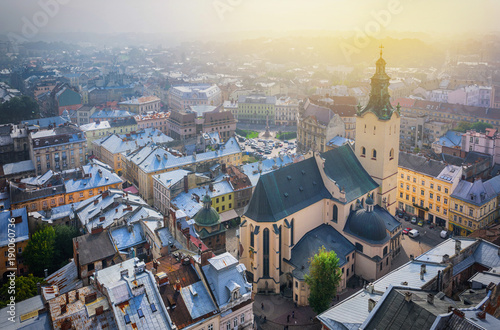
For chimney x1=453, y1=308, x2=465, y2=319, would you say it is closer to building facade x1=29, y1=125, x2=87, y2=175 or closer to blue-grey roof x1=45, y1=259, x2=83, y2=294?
blue-grey roof x1=45, y1=259, x2=83, y2=294

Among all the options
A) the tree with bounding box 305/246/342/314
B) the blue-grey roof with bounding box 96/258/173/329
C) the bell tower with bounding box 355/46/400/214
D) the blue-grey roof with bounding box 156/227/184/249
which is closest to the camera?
the blue-grey roof with bounding box 96/258/173/329

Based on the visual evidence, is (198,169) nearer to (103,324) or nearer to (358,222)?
(358,222)

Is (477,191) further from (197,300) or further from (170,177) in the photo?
(170,177)

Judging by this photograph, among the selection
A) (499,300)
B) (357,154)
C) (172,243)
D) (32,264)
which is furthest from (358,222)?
(32,264)

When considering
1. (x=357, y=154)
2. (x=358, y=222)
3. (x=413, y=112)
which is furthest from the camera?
(x=413, y=112)

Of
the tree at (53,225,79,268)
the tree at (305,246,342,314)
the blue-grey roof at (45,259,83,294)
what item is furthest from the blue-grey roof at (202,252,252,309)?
the tree at (53,225,79,268)

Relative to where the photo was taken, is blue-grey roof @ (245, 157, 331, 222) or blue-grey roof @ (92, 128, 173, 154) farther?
blue-grey roof @ (92, 128, 173, 154)
